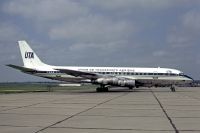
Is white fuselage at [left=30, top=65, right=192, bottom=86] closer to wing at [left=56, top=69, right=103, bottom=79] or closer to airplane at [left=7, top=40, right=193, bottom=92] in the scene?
airplane at [left=7, top=40, right=193, bottom=92]

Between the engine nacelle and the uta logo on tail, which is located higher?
the uta logo on tail

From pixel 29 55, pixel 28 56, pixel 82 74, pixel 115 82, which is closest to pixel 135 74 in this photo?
pixel 115 82

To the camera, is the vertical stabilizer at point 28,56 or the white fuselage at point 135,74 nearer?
the white fuselage at point 135,74

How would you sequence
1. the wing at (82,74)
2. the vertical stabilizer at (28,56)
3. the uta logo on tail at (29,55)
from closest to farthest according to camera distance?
the wing at (82,74) → the vertical stabilizer at (28,56) → the uta logo on tail at (29,55)

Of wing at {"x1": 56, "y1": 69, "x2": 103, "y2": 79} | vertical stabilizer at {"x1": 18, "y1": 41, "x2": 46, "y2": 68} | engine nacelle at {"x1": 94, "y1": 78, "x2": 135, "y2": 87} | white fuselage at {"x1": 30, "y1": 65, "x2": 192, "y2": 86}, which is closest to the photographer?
engine nacelle at {"x1": 94, "y1": 78, "x2": 135, "y2": 87}

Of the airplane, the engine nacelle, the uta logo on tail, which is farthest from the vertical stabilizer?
the engine nacelle

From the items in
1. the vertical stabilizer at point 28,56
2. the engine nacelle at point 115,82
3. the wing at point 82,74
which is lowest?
the engine nacelle at point 115,82

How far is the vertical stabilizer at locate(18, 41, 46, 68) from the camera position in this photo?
48.2 m

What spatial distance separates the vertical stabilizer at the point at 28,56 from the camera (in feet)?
158

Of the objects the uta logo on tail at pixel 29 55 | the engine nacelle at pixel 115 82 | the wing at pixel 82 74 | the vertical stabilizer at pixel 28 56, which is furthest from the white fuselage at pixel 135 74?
the uta logo on tail at pixel 29 55

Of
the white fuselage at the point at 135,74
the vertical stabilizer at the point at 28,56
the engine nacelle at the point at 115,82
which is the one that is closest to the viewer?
the engine nacelle at the point at 115,82

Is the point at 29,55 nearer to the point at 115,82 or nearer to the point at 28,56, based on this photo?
the point at 28,56

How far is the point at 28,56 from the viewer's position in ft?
160

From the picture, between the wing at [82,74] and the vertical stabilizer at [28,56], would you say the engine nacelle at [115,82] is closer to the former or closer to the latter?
the wing at [82,74]
